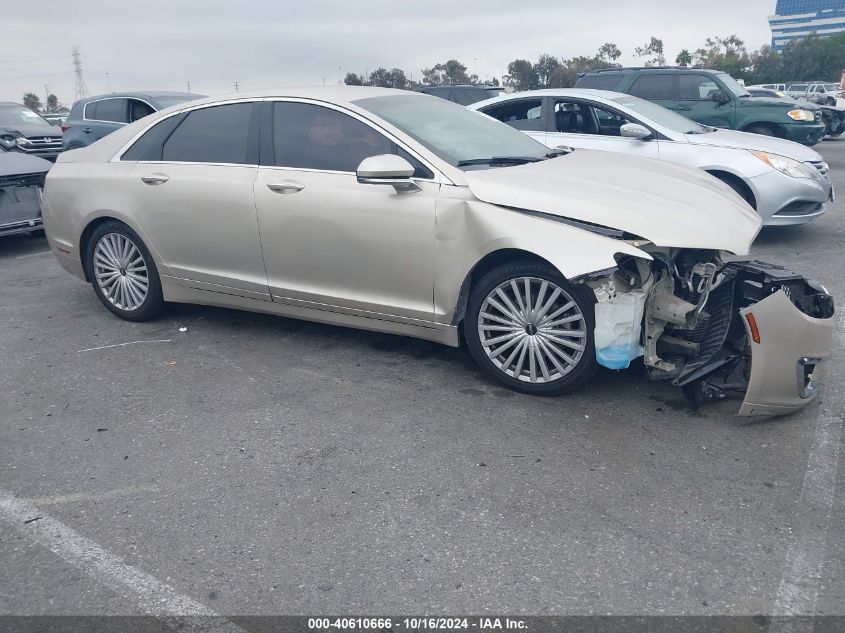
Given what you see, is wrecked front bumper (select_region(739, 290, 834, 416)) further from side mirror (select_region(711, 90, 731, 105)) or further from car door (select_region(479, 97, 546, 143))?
side mirror (select_region(711, 90, 731, 105))

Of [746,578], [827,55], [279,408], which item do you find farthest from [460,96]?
[827,55]

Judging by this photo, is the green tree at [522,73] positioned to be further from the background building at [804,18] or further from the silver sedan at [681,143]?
the background building at [804,18]

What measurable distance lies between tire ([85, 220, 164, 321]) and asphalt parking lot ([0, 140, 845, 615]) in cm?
63

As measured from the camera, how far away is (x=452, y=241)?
4.38m

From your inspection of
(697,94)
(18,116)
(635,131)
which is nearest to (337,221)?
(635,131)

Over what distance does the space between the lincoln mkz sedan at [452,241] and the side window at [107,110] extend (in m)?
7.53

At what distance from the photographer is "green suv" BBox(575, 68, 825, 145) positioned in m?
12.2

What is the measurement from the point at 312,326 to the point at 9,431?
220 centimetres

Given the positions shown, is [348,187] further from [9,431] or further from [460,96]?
[460,96]

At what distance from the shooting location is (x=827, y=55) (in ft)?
212

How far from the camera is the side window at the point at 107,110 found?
495 inches

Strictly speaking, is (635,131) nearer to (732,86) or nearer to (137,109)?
(732,86)

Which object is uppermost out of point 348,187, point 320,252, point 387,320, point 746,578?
point 348,187

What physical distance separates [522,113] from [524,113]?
0.08 ft
